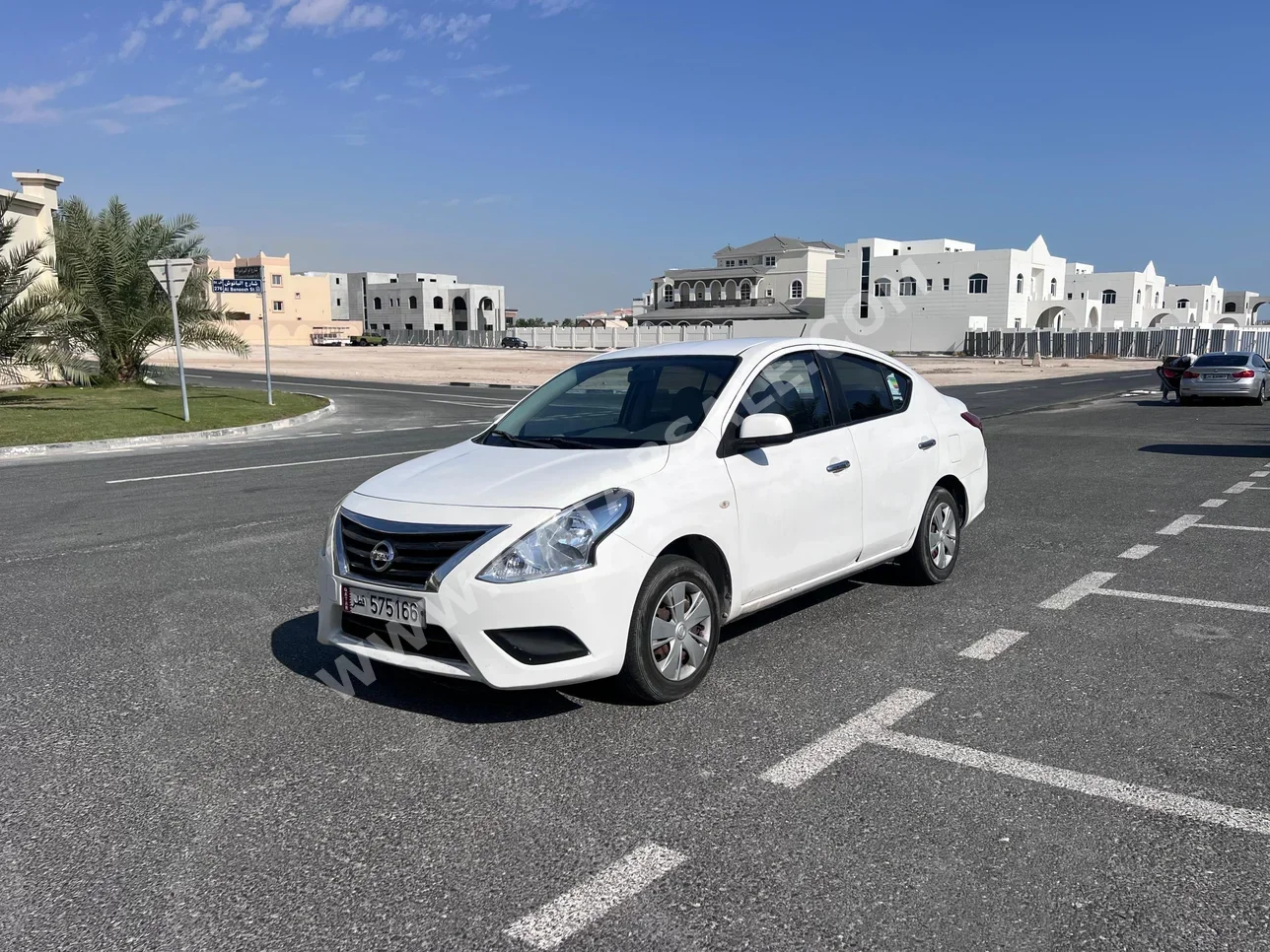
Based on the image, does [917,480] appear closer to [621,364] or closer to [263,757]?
[621,364]

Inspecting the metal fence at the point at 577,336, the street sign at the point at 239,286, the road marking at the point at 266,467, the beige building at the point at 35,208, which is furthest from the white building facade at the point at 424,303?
the road marking at the point at 266,467

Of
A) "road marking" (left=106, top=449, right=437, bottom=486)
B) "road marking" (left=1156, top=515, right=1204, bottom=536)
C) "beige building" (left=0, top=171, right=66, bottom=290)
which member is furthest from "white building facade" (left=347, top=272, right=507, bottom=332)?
"road marking" (left=1156, top=515, right=1204, bottom=536)

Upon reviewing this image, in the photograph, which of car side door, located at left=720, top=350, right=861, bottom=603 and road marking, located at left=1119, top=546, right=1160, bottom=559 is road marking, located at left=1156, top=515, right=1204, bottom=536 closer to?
road marking, located at left=1119, top=546, right=1160, bottom=559

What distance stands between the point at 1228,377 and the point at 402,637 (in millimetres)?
24390

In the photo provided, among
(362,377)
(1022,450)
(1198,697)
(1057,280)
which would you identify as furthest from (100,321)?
(1057,280)

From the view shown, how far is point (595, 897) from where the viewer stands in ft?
10.1

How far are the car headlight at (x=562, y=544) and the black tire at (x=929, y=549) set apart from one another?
2.80 m

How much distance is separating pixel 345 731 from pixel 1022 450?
12636 millimetres

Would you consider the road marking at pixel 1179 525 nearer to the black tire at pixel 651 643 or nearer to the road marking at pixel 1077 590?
the road marking at pixel 1077 590

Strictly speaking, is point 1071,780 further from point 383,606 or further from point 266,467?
point 266,467

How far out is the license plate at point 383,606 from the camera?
420 centimetres

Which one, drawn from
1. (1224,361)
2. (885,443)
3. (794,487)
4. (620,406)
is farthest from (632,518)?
(1224,361)

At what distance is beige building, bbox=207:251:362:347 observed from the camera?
109 metres

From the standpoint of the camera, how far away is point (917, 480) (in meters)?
6.25
